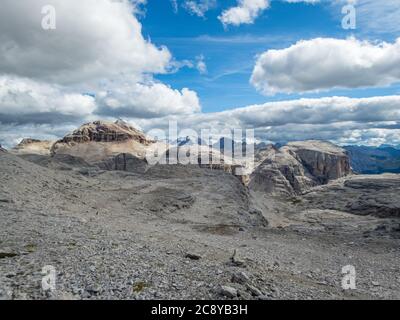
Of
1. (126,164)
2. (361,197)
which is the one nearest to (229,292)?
(361,197)

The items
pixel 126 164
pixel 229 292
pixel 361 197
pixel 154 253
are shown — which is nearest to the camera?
pixel 229 292

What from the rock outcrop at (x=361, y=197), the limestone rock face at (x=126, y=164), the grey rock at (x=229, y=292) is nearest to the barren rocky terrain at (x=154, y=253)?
the grey rock at (x=229, y=292)

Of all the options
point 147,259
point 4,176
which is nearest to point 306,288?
point 147,259

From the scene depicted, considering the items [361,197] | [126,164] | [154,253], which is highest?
[126,164]

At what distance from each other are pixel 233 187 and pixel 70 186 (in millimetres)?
39409

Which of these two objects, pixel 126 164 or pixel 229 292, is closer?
pixel 229 292

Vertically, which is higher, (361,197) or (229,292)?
(229,292)

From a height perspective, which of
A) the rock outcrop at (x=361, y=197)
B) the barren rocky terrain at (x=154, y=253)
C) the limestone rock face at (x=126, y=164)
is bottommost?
the rock outcrop at (x=361, y=197)

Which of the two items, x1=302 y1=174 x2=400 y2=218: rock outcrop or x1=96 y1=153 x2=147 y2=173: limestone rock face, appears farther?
x1=96 y1=153 x2=147 y2=173: limestone rock face

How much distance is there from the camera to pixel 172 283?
55.3 feet

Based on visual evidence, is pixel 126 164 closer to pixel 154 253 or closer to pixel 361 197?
pixel 361 197

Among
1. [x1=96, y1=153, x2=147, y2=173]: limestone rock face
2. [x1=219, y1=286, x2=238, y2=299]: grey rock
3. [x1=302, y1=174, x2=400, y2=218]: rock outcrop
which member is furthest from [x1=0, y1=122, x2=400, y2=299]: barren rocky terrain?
[x1=96, y1=153, x2=147, y2=173]: limestone rock face

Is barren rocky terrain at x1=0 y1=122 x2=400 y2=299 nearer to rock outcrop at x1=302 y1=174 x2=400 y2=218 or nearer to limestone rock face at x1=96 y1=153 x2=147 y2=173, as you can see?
rock outcrop at x1=302 y1=174 x2=400 y2=218

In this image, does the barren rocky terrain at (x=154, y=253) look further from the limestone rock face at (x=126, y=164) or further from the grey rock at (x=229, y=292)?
the limestone rock face at (x=126, y=164)
